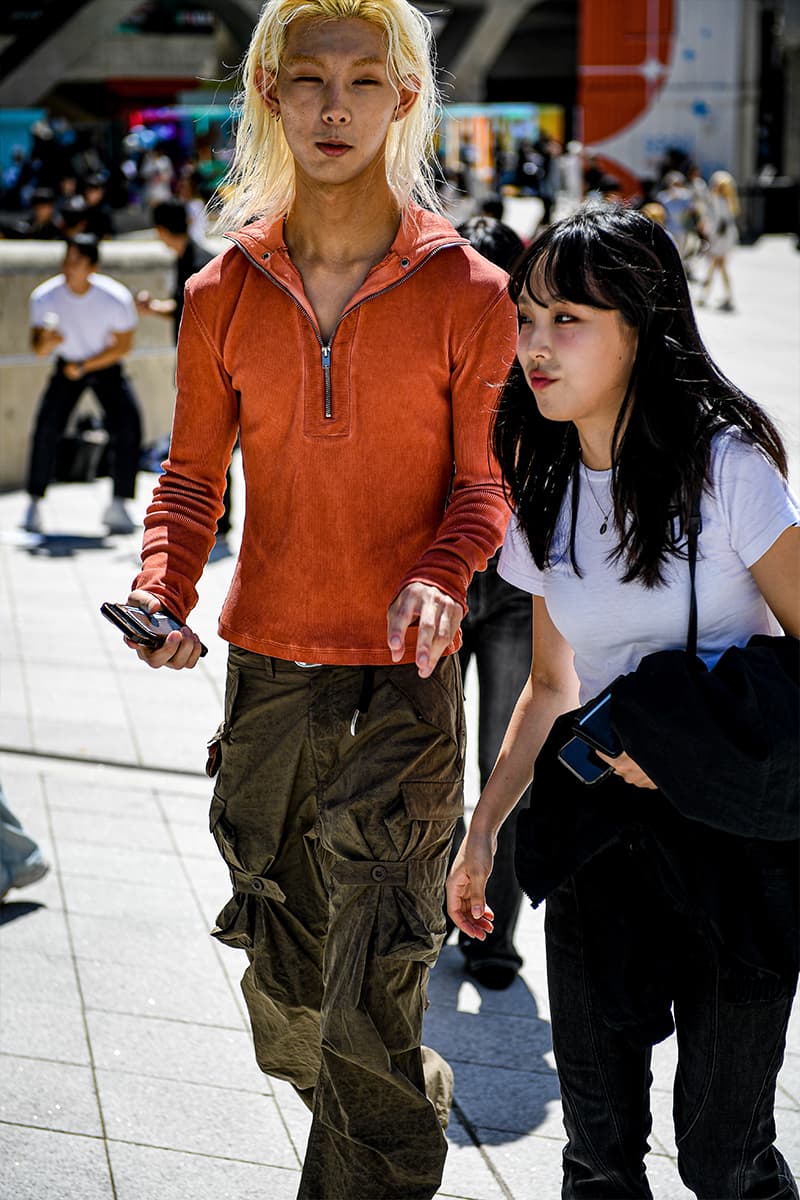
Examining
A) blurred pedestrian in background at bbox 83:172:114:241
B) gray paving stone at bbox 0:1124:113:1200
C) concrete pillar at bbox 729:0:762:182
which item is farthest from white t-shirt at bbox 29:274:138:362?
concrete pillar at bbox 729:0:762:182

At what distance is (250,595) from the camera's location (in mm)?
2770

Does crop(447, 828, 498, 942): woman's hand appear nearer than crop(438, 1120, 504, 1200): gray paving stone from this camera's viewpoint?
Yes

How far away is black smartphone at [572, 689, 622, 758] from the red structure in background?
1144 inches

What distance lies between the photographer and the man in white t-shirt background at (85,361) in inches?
384

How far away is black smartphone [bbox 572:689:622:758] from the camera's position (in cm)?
221

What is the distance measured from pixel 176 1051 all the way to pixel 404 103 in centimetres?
219

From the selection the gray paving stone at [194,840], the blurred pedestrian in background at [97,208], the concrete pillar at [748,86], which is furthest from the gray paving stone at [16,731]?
the concrete pillar at [748,86]

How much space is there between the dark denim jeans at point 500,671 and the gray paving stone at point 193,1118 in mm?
868

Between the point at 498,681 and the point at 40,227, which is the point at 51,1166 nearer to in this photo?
the point at 498,681

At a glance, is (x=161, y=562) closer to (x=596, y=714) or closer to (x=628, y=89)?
(x=596, y=714)

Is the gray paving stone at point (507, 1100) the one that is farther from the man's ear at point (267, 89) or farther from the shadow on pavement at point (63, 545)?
the shadow on pavement at point (63, 545)

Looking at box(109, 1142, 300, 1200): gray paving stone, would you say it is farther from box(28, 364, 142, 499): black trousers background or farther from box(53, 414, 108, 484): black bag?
box(53, 414, 108, 484): black bag

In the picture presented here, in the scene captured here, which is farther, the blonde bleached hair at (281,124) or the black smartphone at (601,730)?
the blonde bleached hair at (281,124)

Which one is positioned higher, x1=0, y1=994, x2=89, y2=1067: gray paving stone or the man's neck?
the man's neck
